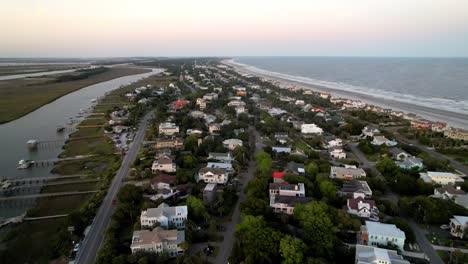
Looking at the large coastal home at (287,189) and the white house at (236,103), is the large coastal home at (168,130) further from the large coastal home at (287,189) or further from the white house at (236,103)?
the large coastal home at (287,189)

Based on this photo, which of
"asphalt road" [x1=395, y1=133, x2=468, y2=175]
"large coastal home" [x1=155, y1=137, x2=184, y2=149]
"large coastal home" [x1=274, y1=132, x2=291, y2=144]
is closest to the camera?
"asphalt road" [x1=395, y1=133, x2=468, y2=175]

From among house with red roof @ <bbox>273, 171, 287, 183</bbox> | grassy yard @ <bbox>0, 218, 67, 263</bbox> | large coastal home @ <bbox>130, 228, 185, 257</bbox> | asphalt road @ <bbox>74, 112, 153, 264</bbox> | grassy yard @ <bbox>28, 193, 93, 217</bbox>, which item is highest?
house with red roof @ <bbox>273, 171, 287, 183</bbox>

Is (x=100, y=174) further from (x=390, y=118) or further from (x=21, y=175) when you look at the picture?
(x=390, y=118)

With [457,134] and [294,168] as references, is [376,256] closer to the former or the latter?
[294,168]

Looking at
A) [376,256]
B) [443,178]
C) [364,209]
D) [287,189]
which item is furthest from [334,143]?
[376,256]

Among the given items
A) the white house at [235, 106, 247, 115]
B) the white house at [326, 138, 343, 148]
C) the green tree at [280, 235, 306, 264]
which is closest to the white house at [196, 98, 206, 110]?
the white house at [235, 106, 247, 115]

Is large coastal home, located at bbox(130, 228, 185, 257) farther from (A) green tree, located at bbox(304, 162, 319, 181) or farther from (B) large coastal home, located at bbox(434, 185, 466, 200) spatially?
(B) large coastal home, located at bbox(434, 185, 466, 200)

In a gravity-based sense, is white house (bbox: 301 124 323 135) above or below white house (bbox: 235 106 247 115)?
below

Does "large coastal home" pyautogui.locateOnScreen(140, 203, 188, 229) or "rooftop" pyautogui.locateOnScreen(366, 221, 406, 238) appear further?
"large coastal home" pyautogui.locateOnScreen(140, 203, 188, 229)
